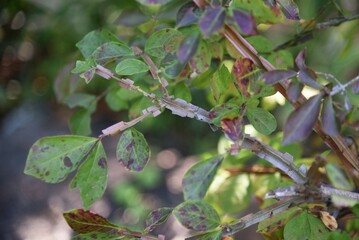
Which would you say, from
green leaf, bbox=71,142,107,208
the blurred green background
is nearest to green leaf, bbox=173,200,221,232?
green leaf, bbox=71,142,107,208

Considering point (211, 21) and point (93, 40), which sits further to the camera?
point (93, 40)

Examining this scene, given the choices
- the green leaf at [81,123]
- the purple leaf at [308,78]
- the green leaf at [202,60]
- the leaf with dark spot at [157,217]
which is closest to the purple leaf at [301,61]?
the purple leaf at [308,78]

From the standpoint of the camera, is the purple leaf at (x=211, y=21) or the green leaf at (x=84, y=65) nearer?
the purple leaf at (x=211, y=21)

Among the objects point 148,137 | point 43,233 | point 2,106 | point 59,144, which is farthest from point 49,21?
point 59,144

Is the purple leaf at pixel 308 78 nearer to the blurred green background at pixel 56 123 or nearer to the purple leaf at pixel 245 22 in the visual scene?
the purple leaf at pixel 245 22

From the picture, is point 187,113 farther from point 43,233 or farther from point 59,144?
point 43,233

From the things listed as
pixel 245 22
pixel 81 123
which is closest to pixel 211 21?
pixel 245 22

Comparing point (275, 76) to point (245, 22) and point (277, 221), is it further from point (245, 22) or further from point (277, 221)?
point (277, 221)
